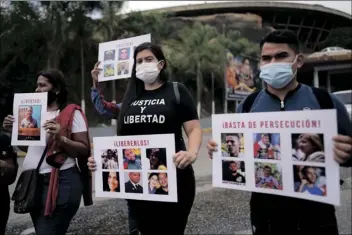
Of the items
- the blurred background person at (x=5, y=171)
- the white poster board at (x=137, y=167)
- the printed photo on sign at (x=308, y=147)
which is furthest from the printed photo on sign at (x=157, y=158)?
the blurred background person at (x=5, y=171)

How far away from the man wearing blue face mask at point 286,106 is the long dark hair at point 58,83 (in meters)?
1.20

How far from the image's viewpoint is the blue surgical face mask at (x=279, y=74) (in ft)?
5.89

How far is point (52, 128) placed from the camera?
7.46 ft

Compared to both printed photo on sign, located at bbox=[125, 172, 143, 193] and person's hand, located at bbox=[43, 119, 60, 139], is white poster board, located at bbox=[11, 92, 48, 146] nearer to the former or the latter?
person's hand, located at bbox=[43, 119, 60, 139]

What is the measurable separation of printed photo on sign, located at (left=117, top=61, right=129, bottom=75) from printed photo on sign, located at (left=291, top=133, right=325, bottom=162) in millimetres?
2158

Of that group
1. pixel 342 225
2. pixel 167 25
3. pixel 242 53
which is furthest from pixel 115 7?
pixel 342 225

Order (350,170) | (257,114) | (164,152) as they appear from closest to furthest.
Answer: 1. (257,114)
2. (164,152)
3. (350,170)

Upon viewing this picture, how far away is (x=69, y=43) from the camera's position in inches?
906

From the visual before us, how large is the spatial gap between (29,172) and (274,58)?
164 cm

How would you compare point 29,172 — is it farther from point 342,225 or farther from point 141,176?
point 342,225

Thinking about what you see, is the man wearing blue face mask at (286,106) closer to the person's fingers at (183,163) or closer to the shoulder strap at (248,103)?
the shoulder strap at (248,103)

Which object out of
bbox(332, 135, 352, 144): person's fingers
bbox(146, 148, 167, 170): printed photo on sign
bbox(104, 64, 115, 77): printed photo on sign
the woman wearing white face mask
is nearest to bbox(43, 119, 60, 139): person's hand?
the woman wearing white face mask

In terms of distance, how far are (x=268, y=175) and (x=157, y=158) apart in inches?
23.4

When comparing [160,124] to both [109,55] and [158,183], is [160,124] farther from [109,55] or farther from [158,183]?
[109,55]
